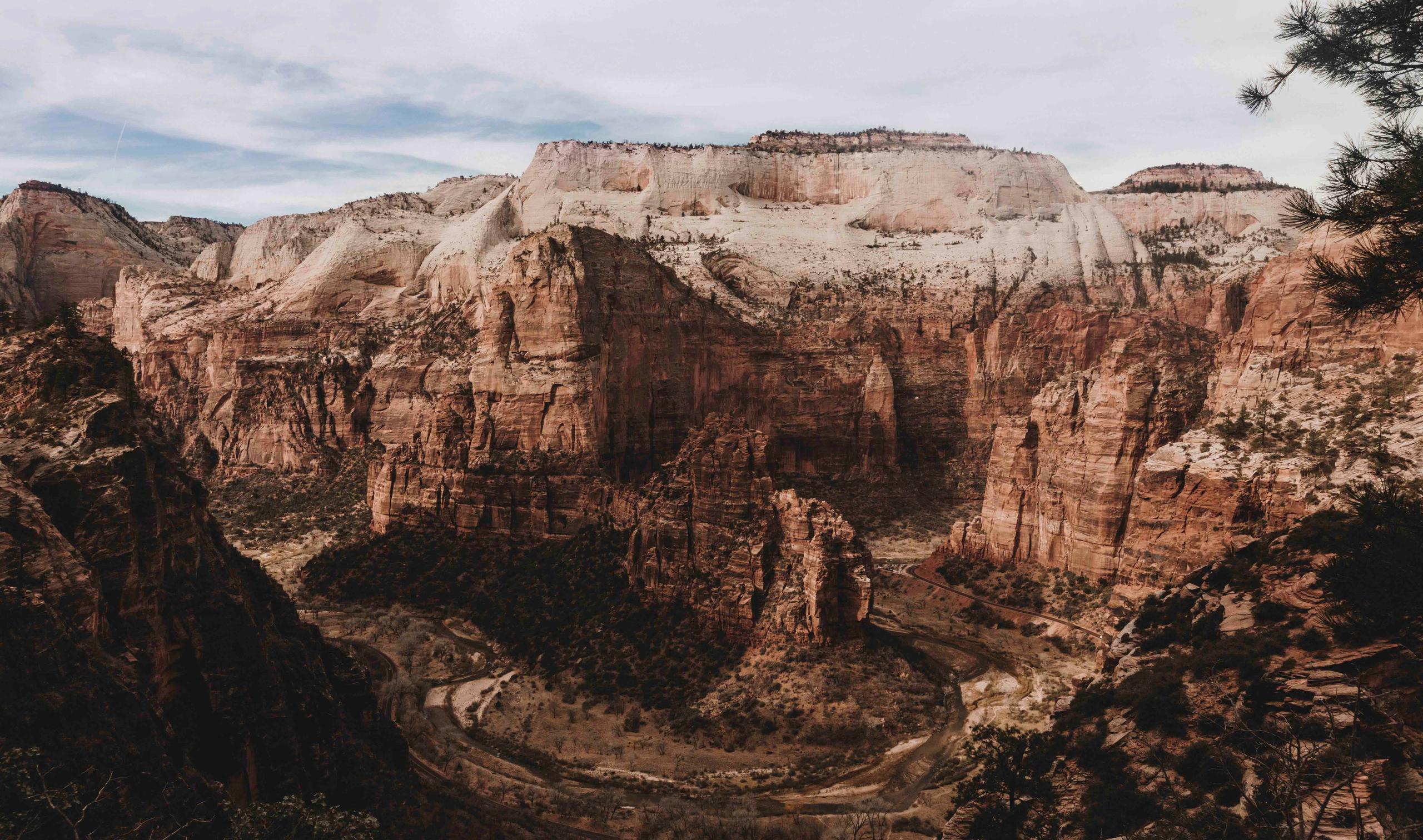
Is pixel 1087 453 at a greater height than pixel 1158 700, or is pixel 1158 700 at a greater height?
pixel 1087 453

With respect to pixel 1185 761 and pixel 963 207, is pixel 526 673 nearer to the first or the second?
pixel 1185 761

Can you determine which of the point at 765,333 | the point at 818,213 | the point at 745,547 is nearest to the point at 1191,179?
the point at 818,213

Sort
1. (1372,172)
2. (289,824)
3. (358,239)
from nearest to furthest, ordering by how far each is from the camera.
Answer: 1. (1372,172)
2. (289,824)
3. (358,239)

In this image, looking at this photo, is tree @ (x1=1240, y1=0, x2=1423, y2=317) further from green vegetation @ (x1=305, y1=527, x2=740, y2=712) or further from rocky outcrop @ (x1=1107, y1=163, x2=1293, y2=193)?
rocky outcrop @ (x1=1107, y1=163, x2=1293, y2=193)

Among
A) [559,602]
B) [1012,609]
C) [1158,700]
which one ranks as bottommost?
[559,602]

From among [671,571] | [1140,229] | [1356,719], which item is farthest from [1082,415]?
[1140,229]

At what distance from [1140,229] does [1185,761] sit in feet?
469

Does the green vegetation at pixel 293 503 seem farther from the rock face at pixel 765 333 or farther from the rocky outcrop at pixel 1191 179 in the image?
the rocky outcrop at pixel 1191 179

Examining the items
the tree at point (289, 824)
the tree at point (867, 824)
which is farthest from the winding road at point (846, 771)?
the tree at point (289, 824)

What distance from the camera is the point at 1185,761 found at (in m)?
20.7

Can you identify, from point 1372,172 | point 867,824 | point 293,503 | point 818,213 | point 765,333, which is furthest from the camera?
point 818,213

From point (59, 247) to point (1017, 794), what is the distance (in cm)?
15444

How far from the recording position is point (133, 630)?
79.4ft

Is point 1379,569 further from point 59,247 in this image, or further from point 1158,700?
point 59,247
